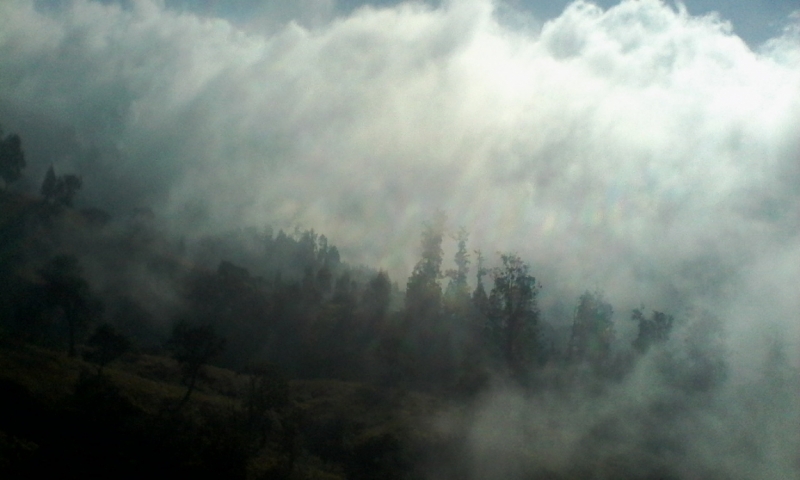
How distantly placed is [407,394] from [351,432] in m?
14.7

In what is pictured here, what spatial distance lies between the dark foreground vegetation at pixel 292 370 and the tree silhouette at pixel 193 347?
0.22m

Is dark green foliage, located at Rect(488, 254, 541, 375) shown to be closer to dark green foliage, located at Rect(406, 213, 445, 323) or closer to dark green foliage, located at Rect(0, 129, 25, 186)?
dark green foliage, located at Rect(406, 213, 445, 323)

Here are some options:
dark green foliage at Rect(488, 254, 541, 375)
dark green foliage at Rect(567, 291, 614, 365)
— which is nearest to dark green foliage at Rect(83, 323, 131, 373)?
dark green foliage at Rect(488, 254, 541, 375)

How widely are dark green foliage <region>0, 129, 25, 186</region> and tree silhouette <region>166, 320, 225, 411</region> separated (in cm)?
9131

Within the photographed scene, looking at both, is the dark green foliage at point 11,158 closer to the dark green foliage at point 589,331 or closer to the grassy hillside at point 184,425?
the grassy hillside at point 184,425

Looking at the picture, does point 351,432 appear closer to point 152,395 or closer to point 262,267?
point 152,395

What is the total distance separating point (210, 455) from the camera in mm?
30516

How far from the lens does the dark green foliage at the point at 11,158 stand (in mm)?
123312

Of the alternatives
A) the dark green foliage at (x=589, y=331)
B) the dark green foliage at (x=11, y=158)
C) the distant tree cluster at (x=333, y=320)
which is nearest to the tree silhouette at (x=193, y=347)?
the distant tree cluster at (x=333, y=320)

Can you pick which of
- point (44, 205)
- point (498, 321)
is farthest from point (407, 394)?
point (44, 205)

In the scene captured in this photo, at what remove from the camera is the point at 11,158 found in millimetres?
124250

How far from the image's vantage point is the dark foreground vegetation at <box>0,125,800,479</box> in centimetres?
3594

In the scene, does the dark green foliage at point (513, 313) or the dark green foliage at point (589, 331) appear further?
the dark green foliage at point (589, 331)

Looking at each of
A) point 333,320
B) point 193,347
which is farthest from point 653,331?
point 193,347
